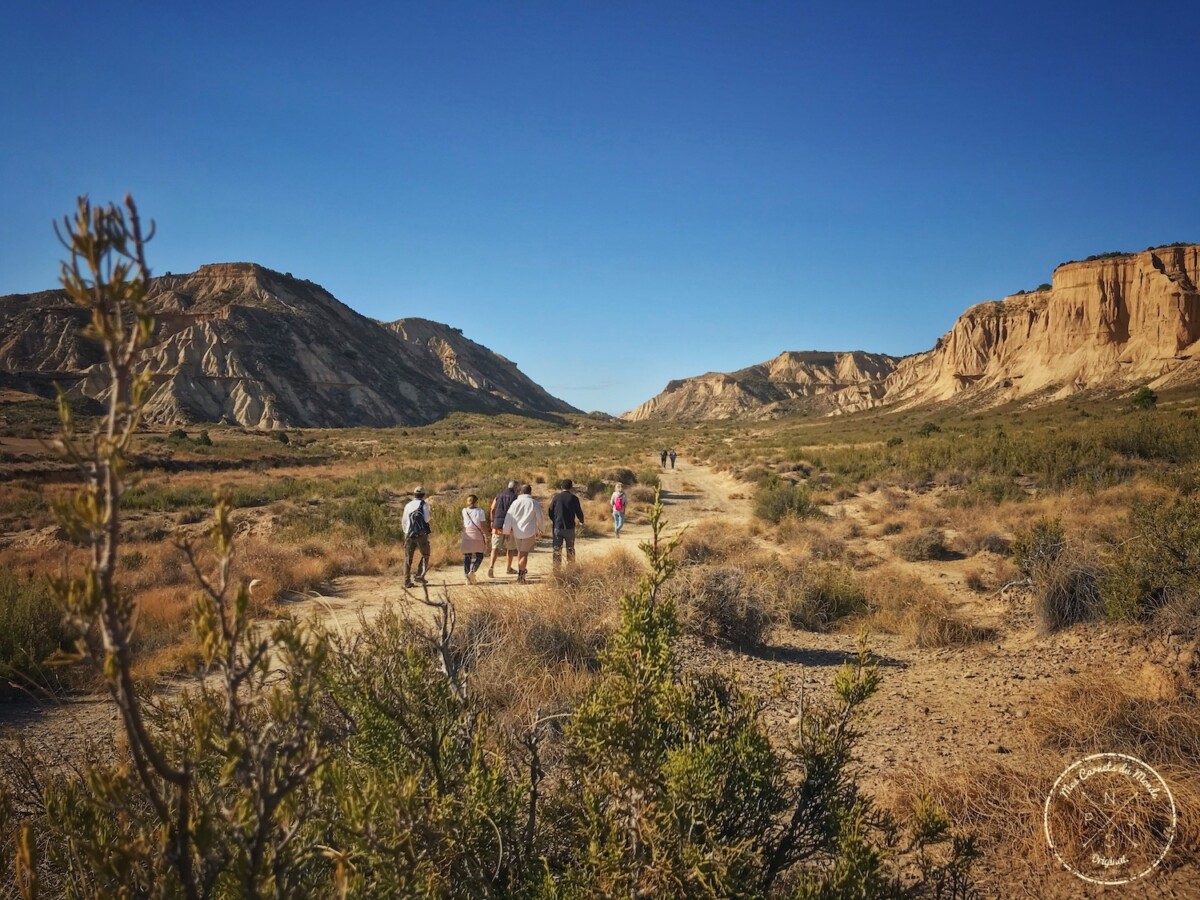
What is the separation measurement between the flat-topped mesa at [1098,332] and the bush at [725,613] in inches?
2500

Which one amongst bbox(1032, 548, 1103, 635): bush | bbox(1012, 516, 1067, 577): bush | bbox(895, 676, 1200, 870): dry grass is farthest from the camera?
bbox(1012, 516, 1067, 577): bush

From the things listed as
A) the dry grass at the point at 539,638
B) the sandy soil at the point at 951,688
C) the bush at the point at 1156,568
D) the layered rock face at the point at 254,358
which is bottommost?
the sandy soil at the point at 951,688

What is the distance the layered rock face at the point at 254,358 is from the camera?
60438mm

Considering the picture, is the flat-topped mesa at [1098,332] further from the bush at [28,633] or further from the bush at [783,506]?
the bush at [28,633]

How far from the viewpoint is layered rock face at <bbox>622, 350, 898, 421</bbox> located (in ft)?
428

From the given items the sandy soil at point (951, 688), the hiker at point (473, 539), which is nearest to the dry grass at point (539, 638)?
the sandy soil at point (951, 688)

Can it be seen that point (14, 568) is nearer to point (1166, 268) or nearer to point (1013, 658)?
point (1013, 658)

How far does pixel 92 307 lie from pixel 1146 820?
5.54 m

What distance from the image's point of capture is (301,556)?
11758mm

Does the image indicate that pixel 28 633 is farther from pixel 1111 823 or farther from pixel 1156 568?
pixel 1156 568

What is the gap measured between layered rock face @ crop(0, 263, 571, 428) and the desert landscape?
Result: 43334 mm

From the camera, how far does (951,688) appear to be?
6.10 metres

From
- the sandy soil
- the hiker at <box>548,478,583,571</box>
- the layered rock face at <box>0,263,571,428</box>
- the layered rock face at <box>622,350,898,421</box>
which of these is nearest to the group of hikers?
the hiker at <box>548,478,583,571</box>

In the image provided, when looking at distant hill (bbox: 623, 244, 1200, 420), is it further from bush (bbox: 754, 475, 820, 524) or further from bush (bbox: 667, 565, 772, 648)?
bush (bbox: 667, 565, 772, 648)
